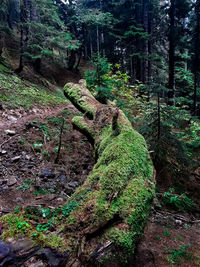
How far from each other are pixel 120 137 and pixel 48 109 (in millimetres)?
6431

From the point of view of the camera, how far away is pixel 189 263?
2781 mm

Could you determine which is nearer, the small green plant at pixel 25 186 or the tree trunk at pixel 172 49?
the small green plant at pixel 25 186

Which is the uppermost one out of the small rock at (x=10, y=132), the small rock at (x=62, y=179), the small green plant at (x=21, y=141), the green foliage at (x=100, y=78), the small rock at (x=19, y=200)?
the green foliage at (x=100, y=78)

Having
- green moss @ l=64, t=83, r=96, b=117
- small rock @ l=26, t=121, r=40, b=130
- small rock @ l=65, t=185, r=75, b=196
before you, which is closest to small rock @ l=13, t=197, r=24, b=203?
small rock @ l=65, t=185, r=75, b=196

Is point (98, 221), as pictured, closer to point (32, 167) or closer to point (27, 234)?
point (27, 234)

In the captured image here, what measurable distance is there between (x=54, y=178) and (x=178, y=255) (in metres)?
3.49

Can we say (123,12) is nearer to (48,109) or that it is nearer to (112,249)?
(48,109)

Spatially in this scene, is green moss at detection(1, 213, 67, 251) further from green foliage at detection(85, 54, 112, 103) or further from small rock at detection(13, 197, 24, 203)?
green foliage at detection(85, 54, 112, 103)

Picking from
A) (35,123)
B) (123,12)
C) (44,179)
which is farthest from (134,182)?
(123,12)

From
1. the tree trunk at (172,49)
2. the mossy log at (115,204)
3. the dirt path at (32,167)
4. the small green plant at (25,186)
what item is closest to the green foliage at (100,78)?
the dirt path at (32,167)

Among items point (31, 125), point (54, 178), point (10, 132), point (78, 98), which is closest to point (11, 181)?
point (54, 178)

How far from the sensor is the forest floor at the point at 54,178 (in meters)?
3.14

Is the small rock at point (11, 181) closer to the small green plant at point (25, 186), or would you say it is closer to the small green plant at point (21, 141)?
the small green plant at point (25, 186)

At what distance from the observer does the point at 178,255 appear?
9.81 ft
